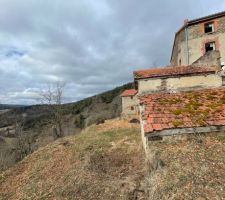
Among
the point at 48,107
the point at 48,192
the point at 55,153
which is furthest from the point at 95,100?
the point at 48,192

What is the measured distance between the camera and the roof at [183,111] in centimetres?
902

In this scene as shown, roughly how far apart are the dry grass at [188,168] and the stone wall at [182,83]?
7299 mm

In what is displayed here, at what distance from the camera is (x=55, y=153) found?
1859 centimetres

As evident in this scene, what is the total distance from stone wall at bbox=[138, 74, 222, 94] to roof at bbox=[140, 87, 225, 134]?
337 cm

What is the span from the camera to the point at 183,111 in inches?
397

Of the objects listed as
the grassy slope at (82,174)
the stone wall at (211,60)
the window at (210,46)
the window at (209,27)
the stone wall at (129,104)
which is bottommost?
the grassy slope at (82,174)

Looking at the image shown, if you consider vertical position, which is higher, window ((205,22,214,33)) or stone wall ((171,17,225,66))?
window ((205,22,214,33))

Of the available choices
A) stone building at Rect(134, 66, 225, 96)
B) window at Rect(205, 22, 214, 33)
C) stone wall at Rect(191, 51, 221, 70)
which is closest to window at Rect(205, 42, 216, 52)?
window at Rect(205, 22, 214, 33)

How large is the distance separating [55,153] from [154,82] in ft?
30.0

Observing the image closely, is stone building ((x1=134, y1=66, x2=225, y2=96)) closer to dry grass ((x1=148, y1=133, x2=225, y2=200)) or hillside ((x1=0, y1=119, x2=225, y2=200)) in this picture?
hillside ((x1=0, y1=119, x2=225, y2=200))

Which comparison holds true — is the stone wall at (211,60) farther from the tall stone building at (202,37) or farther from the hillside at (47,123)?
the hillside at (47,123)

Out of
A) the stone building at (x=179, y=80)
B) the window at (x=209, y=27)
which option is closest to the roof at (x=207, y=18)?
the window at (x=209, y=27)

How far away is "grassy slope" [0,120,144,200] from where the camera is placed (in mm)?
10695

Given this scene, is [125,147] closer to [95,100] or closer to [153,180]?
[153,180]
